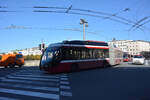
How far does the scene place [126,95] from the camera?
18.9 ft

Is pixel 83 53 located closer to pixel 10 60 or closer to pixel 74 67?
pixel 74 67

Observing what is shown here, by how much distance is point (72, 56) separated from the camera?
13359mm

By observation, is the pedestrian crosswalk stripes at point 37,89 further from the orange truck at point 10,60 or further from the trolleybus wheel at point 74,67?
the orange truck at point 10,60

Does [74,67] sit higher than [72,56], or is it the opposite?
[72,56]

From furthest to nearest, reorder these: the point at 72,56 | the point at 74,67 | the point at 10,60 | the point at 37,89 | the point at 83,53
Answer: the point at 10,60, the point at 83,53, the point at 74,67, the point at 72,56, the point at 37,89

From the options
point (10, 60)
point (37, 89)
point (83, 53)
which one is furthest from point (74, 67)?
point (10, 60)

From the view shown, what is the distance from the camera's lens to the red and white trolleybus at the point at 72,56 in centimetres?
1212

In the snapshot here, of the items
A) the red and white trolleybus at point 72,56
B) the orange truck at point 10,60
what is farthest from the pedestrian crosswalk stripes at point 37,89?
the orange truck at point 10,60

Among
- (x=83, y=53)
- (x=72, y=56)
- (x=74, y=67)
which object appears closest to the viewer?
(x=72, y=56)

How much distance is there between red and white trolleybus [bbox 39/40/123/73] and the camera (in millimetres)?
12117

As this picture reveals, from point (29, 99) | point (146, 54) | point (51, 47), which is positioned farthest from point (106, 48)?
point (146, 54)

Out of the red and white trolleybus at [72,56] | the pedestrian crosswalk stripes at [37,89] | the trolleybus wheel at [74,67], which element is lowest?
the pedestrian crosswalk stripes at [37,89]

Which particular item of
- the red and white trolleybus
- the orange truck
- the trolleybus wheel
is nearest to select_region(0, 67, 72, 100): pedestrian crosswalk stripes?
the red and white trolleybus

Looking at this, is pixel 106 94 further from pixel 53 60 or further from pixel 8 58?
pixel 8 58
